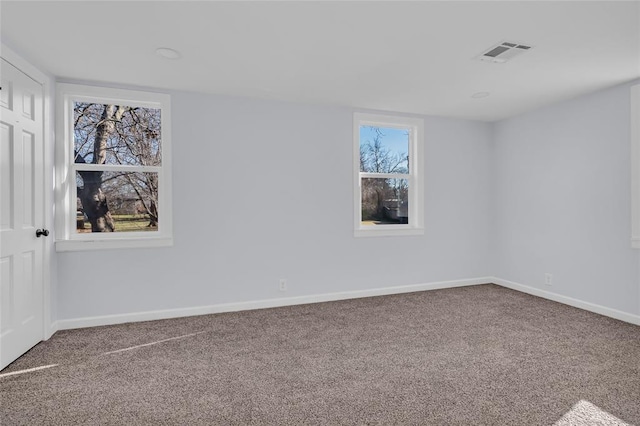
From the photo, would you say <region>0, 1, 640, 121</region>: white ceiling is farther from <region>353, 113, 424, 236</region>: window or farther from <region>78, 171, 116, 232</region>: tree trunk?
<region>78, 171, 116, 232</region>: tree trunk

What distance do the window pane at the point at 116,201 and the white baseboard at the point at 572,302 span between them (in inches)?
184

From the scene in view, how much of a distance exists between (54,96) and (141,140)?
0.81 metres

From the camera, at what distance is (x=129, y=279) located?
3615 mm

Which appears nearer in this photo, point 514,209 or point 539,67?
point 539,67

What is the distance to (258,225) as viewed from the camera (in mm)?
4078

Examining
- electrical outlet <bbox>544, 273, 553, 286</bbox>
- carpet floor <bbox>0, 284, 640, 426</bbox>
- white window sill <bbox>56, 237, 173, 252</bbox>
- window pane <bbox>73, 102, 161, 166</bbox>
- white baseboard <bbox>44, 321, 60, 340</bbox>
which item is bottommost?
carpet floor <bbox>0, 284, 640, 426</bbox>

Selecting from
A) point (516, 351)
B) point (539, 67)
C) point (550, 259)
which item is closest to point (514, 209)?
point (550, 259)

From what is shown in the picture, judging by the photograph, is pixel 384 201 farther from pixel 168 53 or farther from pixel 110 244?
pixel 110 244

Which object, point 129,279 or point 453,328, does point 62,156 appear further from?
point 453,328

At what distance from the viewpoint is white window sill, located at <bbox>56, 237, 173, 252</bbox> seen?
340 cm

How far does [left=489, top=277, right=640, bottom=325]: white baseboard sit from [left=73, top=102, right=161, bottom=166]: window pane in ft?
15.8

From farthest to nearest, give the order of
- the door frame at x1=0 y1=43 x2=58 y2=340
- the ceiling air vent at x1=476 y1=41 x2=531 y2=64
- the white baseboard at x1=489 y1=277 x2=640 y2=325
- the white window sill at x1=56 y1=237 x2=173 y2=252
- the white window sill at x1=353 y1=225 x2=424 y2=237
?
the white window sill at x1=353 y1=225 x2=424 y2=237
the white baseboard at x1=489 y1=277 x2=640 y2=325
the white window sill at x1=56 y1=237 x2=173 y2=252
the door frame at x1=0 y1=43 x2=58 y2=340
the ceiling air vent at x1=476 y1=41 x2=531 y2=64

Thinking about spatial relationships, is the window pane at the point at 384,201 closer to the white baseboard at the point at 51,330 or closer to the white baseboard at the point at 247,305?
the white baseboard at the point at 247,305

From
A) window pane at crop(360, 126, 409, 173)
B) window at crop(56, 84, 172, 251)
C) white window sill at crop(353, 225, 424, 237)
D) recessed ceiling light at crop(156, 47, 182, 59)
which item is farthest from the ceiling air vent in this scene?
window at crop(56, 84, 172, 251)
